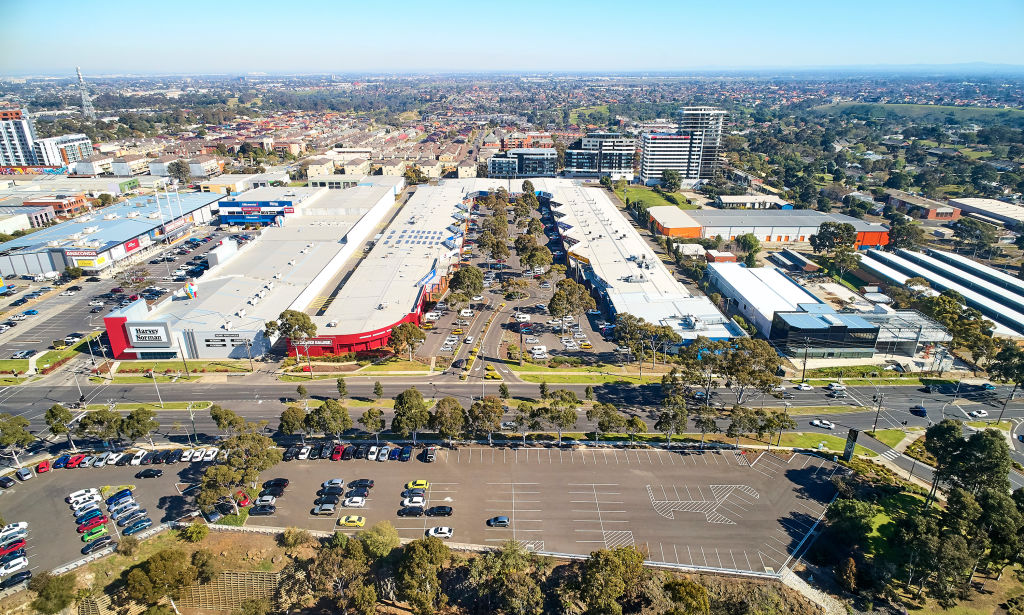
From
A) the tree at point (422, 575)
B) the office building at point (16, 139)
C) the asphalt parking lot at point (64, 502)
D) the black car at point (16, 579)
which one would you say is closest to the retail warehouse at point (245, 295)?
the asphalt parking lot at point (64, 502)

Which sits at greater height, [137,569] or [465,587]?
[137,569]

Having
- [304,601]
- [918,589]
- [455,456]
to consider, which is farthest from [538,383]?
[918,589]

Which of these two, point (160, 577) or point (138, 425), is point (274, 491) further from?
point (138, 425)

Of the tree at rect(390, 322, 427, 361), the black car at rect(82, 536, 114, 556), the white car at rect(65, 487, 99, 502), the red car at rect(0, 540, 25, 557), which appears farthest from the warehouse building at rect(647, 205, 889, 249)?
the red car at rect(0, 540, 25, 557)

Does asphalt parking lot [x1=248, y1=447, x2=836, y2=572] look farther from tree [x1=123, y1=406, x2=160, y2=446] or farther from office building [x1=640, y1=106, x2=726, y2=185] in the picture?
office building [x1=640, y1=106, x2=726, y2=185]

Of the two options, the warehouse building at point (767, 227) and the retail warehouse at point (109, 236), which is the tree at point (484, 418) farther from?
the retail warehouse at point (109, 236)

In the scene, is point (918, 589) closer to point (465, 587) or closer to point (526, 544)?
point (526, 544)

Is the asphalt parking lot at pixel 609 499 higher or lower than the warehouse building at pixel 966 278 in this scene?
lower
